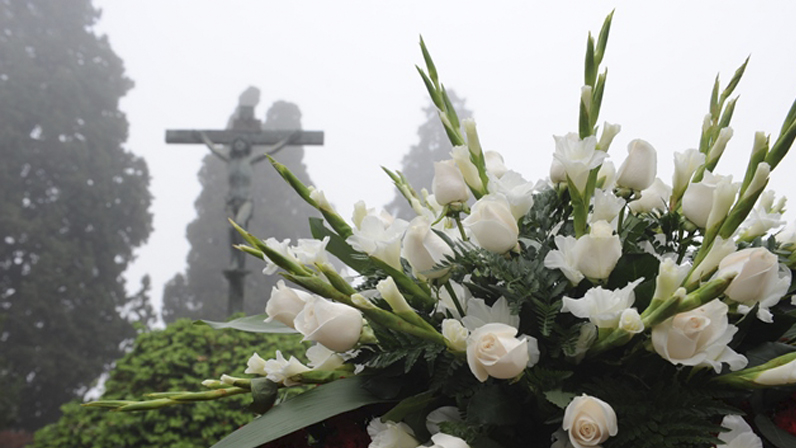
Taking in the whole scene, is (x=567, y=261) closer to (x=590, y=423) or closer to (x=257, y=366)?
(x=590, y=423)

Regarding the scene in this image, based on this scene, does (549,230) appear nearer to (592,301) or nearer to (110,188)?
(592,301)

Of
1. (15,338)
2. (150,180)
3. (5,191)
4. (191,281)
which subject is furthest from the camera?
(191,281)

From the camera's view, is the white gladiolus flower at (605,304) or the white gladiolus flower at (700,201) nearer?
the white gladiolus flower at (605,304)

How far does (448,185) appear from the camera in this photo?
0.85 meters

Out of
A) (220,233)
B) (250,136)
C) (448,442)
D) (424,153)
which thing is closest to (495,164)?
(448,442)

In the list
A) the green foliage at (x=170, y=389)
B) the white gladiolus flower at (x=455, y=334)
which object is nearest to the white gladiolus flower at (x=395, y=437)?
the white gladiolus flower at (x=455, y=334)

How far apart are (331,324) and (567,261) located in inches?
10.4

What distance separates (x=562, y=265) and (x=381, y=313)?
21 centimetres

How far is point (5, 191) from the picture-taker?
1473 cm

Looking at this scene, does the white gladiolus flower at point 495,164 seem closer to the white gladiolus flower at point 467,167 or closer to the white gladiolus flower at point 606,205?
the white gladiolus flower at point 467,167

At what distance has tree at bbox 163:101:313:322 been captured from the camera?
18.9 meters

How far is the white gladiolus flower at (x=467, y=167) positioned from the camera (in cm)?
83

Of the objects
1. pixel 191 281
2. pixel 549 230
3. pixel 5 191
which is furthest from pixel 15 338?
pixel 549 230

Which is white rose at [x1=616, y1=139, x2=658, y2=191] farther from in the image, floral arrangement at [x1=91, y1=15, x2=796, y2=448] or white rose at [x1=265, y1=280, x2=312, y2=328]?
white rose at [x1=265, y1=280, x2=312, y2=328]
